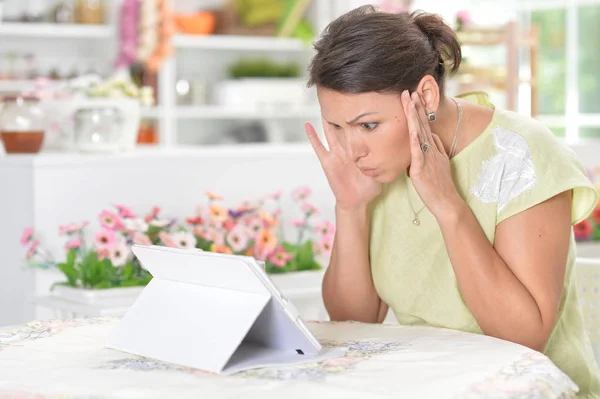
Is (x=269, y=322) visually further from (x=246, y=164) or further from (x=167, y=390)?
(x=246, y=164)

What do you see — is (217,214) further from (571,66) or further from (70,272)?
(571,66)

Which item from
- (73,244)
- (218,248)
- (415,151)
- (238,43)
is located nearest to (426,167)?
(415,151)

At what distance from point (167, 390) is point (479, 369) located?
1.32 ft

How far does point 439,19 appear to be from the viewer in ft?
5.82

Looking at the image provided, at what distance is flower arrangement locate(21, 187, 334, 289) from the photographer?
265cm

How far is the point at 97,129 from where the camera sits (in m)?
3.27

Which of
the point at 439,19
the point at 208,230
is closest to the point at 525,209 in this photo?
the point at 439,19

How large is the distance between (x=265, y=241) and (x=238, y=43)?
14.5 ft

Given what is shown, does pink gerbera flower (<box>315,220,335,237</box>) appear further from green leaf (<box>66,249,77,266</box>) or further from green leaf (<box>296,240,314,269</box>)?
green leaf (<box>66,249,77,266</box>)

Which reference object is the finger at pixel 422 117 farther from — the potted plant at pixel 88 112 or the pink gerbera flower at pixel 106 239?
the potted plant at pixel 88 112

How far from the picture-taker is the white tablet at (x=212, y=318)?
4.42 feet

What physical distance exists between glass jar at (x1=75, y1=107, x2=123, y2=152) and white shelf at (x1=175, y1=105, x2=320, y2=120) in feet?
11.6

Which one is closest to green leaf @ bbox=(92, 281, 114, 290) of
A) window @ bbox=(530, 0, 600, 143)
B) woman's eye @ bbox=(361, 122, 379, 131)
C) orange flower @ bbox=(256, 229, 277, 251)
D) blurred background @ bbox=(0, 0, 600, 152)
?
orange flower @ bbox=(256, 229, 277, 251)

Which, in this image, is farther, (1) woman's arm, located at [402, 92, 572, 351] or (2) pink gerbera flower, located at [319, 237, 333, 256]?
(2) pink gerbera flower, located at [319, 237, 333, 256]
